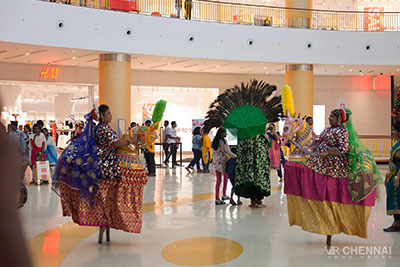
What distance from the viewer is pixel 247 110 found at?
7.06 metres

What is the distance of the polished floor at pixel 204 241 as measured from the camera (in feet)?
14.5

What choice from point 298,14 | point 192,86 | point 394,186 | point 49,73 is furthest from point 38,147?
point 192,86

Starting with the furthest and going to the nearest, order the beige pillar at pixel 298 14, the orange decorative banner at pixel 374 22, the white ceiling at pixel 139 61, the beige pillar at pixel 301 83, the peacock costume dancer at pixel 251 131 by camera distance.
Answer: the orange decorative banner at pixel 374 22 < the beige pillar at pixel 301 83 < the beige pillar at pixel 298 14 < the white ceiling at pixel 139 61 < the peacock costume dancer at pixel 251 131

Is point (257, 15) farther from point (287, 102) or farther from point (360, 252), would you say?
point (360, 252)

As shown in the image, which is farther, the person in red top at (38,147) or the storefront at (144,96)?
the storefront at (144,96)

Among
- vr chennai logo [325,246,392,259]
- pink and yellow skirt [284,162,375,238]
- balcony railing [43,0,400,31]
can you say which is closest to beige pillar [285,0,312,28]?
balcony railing [43,0,400,31]

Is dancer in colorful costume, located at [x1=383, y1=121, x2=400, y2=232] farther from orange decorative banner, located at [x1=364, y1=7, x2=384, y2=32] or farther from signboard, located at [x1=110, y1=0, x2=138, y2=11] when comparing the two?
orange decorative banner, located at [x1=364, y1=7, x2=384, y2=32]

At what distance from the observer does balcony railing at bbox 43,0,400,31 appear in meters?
14.4

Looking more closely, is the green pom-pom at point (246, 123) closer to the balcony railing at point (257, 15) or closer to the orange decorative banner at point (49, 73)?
the balcony railing at point (257, 15)

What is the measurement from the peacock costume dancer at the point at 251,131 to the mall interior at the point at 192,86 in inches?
18.1

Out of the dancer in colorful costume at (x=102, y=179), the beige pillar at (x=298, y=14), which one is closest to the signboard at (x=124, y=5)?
the beige pillar at (x=298, y=14)

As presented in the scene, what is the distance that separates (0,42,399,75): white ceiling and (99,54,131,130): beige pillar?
1.73 ft

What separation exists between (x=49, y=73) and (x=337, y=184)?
15493 mm

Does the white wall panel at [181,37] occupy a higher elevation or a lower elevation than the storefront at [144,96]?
higher
